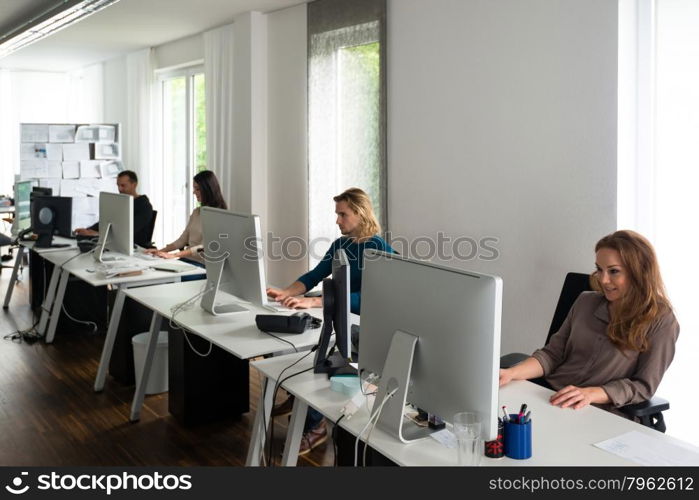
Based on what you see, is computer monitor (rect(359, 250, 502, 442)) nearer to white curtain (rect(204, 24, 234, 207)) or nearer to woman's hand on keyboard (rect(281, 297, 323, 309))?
woman's hand on keyboard (rect(281, 297, 323, 309))

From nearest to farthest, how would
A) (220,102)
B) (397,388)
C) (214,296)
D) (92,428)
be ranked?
(397,388) → (214,296) → (92,428) → (220,102)

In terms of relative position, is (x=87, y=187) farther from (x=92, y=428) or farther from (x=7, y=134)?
(x=92, y=428)

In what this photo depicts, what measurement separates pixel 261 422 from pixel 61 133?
7945mm

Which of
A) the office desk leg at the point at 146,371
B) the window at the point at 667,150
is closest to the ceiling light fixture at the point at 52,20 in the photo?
the office desk leg at the point at 146,371

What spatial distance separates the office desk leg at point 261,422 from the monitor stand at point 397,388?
0.67m

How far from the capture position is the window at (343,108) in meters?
5.46

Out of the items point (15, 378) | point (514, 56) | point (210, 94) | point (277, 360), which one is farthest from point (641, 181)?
point (210, 94)

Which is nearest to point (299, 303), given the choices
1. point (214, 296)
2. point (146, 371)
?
point (214, 296)

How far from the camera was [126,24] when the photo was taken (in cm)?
751

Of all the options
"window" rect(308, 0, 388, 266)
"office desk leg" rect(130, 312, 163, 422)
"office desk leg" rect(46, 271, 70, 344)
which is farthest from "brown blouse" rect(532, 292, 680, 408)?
"office desk leg" rect(46, 271, 70, 344)

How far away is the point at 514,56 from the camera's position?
4.29m

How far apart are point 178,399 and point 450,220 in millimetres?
2184

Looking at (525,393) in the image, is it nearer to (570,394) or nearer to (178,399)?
(570,394)

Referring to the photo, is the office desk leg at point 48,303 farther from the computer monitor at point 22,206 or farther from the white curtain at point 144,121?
the white curtain at point 144,121
